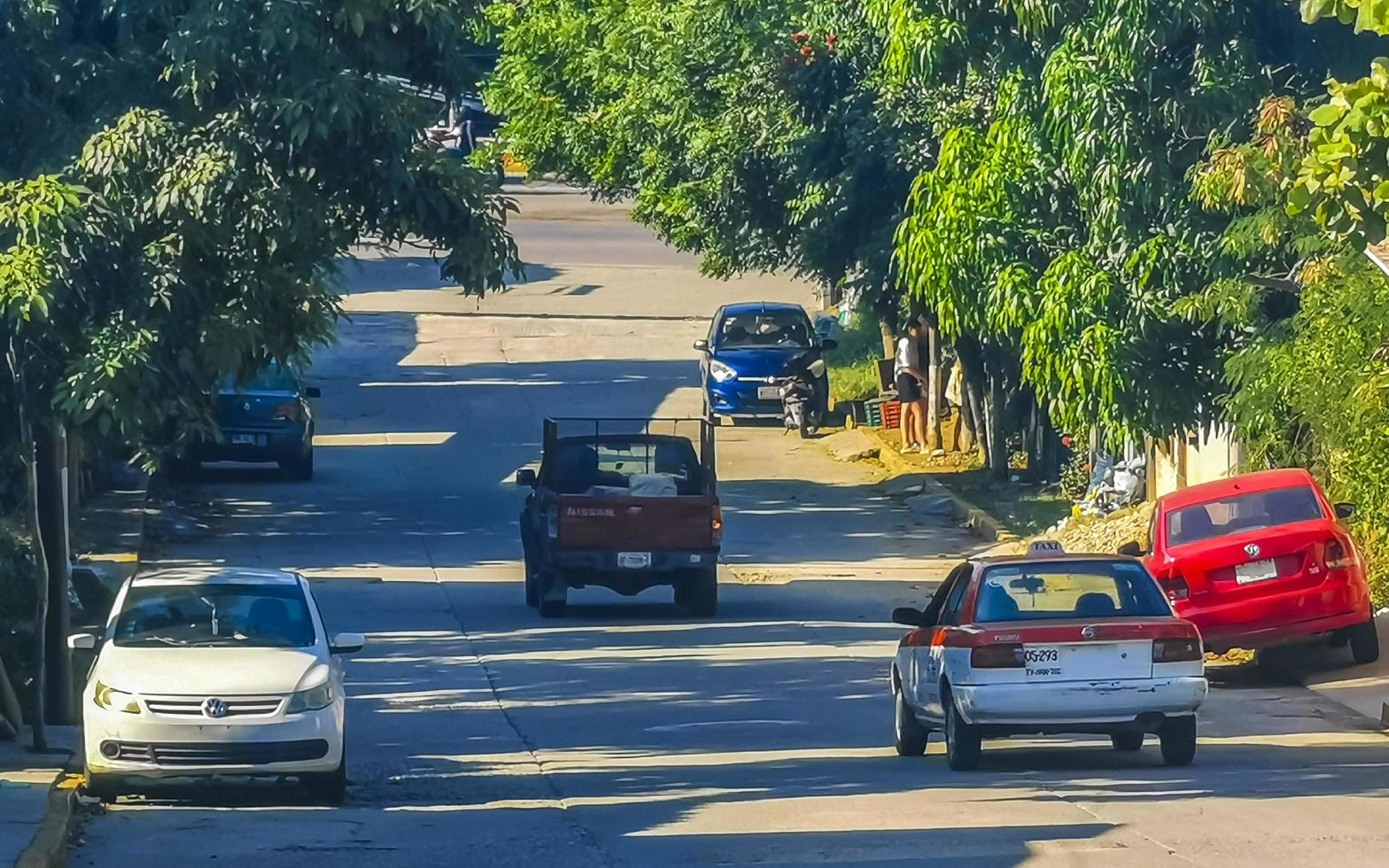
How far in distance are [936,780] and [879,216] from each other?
17.7m

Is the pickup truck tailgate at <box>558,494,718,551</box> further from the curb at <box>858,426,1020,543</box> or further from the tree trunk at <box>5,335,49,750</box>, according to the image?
the tree trunk at <box>5,335,49,750</box>

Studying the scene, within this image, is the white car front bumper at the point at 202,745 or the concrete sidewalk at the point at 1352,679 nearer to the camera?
the white car front bumper at the point at 202,745

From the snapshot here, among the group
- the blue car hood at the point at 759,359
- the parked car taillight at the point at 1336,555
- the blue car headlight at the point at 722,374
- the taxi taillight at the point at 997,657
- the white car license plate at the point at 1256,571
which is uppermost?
the blue car hood at the point at 759,359

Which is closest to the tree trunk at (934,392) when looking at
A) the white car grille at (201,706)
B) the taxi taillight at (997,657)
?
the taxi taillight at (997,657)

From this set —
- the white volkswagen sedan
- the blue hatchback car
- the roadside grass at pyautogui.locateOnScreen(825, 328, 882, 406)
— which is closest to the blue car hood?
the blue hatchback car

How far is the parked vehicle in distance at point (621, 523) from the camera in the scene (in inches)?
930

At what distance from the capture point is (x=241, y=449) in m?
34.2

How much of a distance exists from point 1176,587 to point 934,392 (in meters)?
17.3

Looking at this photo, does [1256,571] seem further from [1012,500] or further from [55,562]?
[1012,500]

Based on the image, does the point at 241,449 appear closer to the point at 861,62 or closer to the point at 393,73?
the point at 861,62

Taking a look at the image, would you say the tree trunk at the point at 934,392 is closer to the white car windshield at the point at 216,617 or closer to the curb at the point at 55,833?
the white car windshield at the point at 216,617

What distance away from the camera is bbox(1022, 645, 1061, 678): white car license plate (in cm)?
1435

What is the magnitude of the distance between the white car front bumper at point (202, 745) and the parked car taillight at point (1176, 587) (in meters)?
8.08

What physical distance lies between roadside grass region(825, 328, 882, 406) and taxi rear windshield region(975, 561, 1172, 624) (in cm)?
2563
